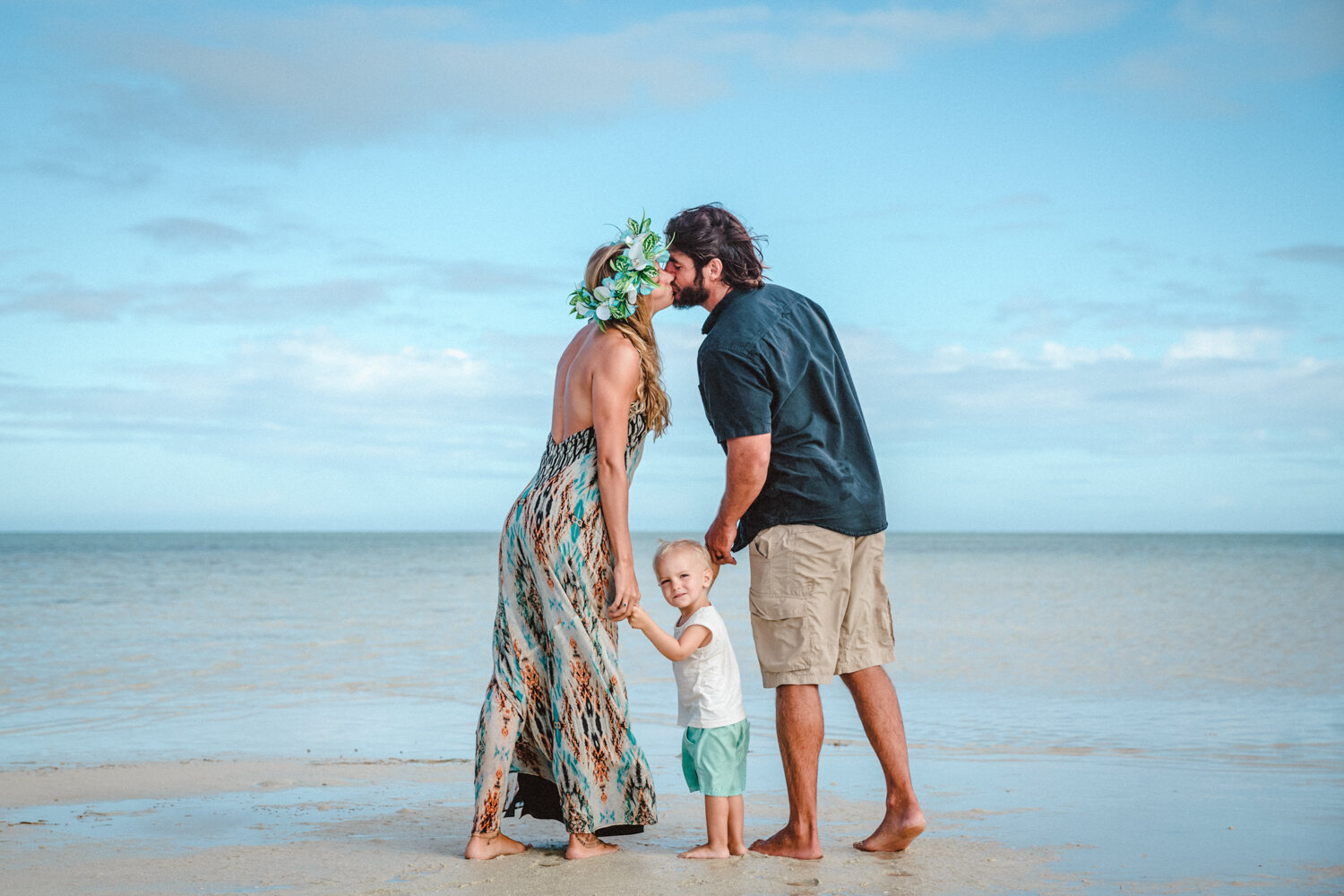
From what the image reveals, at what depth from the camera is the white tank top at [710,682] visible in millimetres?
3371

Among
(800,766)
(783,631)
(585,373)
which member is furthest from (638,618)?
(585,373)

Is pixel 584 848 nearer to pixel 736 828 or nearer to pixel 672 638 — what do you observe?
pixel 736 828

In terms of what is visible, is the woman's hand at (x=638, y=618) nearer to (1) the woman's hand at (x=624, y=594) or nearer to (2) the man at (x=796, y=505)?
(1) the woman's hand at (x=624, y=594)

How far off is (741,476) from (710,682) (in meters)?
0.66

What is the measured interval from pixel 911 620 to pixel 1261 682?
4760 mm

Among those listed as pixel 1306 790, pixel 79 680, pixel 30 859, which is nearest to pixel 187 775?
pixel 30 859

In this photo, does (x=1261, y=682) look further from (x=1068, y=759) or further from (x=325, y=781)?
(x=325, y=781)

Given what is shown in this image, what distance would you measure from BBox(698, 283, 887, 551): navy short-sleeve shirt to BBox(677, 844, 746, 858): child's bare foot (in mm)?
918

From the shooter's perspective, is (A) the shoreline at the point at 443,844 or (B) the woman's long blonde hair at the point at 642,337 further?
(B) the woman's long blonde hair at the point at 642,337

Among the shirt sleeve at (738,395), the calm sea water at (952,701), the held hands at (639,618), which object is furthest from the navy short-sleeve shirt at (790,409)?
the calm sea water at (952,701)

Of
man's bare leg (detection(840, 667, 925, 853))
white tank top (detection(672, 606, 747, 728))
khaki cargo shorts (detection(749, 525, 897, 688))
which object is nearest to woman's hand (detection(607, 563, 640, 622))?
white tank top (detection(672, 606, 747, 728))

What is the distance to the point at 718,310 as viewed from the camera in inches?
137

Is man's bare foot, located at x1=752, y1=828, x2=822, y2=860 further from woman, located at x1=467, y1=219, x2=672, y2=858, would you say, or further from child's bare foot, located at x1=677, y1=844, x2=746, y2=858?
woman, located at x1=467, y1=219, x2=672, y2=858

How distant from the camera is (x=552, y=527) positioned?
337cm
